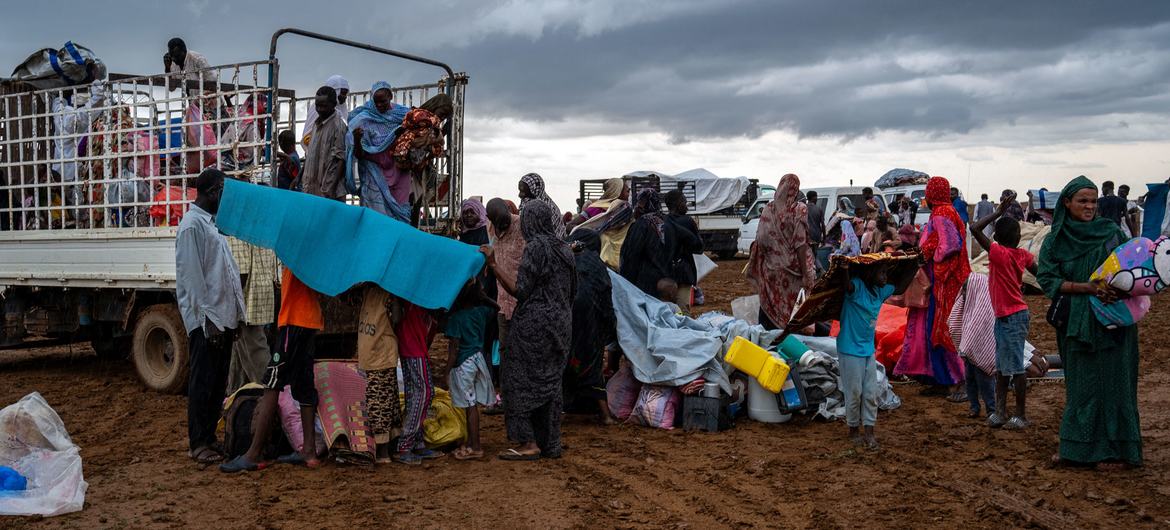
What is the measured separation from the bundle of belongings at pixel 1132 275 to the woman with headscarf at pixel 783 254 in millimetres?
3555

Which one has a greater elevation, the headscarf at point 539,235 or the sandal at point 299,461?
the headscarf at point 539,235

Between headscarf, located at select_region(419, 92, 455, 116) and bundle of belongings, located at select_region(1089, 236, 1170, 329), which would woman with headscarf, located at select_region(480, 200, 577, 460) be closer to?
headscarf, located at select_region(419, 92, 455, 116)

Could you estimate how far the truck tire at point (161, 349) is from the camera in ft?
28.4

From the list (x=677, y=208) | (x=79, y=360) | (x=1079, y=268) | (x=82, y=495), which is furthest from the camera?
(x=79, y=360)

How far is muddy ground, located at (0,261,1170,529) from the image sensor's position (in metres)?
5.06

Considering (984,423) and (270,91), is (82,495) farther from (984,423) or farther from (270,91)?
(984,423)

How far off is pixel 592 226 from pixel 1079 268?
4408mm

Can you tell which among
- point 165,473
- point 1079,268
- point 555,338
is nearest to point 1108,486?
point 1079,268

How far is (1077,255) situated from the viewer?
5.75 m

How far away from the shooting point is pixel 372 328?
5.88 m

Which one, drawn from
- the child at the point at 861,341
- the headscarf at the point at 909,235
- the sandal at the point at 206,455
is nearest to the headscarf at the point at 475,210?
the sandal at the point at 206,455

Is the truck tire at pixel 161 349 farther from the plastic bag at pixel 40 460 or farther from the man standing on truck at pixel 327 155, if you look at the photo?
the plastic bag at pixel 40 460

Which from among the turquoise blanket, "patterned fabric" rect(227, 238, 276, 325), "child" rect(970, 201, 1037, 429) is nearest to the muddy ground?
"child" rect(970, 201, 1037, 429)

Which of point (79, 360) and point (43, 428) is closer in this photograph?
point (43, 428)
